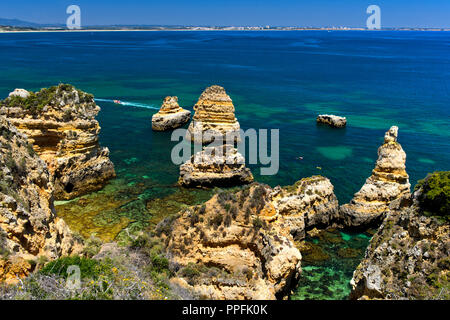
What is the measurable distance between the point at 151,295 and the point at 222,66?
109618mm

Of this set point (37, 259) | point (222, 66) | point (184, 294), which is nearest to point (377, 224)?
point (184, 294)

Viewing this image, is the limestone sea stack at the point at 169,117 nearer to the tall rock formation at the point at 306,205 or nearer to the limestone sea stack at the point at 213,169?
the limestone sea stack at the point at 213,169

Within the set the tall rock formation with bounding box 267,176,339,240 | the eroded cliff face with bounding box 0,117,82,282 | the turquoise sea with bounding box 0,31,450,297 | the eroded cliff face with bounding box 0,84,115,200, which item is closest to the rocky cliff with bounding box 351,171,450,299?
the tall rock formation with bounding box 267,176,339,240

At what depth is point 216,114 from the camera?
36.2 meters

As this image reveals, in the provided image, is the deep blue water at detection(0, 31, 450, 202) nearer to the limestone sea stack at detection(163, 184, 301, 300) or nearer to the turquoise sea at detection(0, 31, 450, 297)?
the turquoise sea at detection(0, 31, 450, 297)

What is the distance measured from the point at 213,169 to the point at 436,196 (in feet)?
61.6

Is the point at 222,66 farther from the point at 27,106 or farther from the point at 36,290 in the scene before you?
the point at 36,290

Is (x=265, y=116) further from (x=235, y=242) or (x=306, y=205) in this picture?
(x=235, y=242)

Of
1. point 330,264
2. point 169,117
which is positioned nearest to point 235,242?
point 330,264

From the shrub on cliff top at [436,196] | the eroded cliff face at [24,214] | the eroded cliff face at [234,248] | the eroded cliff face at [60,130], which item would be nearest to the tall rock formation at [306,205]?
the eroded cliff face at [234,248]

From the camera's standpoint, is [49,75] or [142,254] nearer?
[142,254]

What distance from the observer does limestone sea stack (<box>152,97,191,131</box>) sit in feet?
150

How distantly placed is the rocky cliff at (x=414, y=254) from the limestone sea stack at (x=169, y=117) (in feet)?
115

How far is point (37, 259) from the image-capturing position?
10.6 meters
